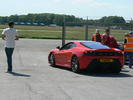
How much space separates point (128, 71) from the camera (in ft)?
53.0

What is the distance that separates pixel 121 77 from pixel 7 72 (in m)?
3.90

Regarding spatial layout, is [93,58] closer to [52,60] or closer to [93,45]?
[93,45]

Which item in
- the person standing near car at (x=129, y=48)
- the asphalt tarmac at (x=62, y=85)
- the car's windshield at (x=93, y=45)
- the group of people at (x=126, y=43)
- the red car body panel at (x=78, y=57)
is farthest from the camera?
the group of people at (x=126, y=43)

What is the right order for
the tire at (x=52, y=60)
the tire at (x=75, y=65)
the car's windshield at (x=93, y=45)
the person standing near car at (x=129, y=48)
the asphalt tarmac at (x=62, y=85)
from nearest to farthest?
the asphalt tarmac at (x=62, y=85) < the tire at (x=75, y=65) < the car's windshield at (x=93, y=45) < the tire at (x=52, y=60) < the person standing near car at (x=129, y=48)

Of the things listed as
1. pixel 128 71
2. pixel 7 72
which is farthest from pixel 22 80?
pixel 128 71

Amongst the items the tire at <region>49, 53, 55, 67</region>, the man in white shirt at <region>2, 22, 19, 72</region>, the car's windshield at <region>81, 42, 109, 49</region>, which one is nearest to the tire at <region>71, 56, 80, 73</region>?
the car's windshield at <region>81, 42, 109, 49</region>

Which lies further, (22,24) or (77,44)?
(22,24)

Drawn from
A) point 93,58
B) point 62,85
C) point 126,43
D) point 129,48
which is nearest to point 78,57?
point 93,58

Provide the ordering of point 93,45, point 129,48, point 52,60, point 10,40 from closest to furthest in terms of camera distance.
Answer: point 10,40
point 93,45
point 52,60
point 129,48

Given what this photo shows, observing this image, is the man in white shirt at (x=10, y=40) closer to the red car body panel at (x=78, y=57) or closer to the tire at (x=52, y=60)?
the red car body panel at (x=78, y=57)

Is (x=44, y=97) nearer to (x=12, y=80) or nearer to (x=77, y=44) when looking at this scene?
(x=12, y=80)

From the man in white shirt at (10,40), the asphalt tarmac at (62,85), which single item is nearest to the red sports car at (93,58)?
the asphalt tarmac at (62,85)

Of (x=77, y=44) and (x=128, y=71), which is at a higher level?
(x=77, y=44)

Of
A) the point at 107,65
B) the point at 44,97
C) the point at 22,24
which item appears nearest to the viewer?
the point at 44,97
